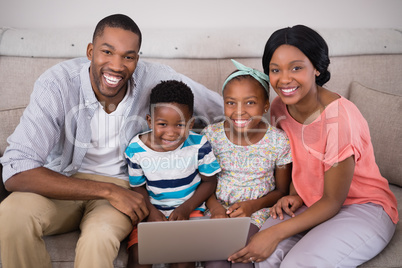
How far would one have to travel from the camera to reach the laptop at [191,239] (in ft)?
3.94

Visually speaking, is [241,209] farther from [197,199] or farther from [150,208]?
[150,208]

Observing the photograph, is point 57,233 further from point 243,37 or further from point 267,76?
point 243,37

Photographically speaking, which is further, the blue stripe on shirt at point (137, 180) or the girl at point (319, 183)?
the blue stripe on shirt at point (137, 180)

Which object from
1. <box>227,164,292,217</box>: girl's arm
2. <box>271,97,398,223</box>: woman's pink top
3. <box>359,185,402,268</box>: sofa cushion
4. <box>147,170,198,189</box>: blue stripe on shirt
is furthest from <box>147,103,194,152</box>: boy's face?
<box>359,185,402,268</box>: sofa cushion

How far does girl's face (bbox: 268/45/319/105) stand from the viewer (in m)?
1.42

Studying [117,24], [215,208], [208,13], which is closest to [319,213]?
[215,208]

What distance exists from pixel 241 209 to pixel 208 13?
1143 mm

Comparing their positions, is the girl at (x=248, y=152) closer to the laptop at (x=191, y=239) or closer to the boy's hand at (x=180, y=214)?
the boy's hand at (x=180, y=214)

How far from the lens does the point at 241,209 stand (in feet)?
4.95

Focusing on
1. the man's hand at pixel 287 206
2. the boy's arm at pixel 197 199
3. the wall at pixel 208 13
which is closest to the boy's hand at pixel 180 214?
the boy's arm at pixel 197 199

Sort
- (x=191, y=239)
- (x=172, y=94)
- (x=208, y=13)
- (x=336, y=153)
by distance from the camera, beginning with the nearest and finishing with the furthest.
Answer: (x=191, y=239) < (x=336, y=153) < (x=172, y=94) < (x=208, y=13)

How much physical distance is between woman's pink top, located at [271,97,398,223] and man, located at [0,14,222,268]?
0.49 metres

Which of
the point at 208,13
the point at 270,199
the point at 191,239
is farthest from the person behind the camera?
the point at 208,13

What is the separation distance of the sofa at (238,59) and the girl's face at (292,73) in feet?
1.50
